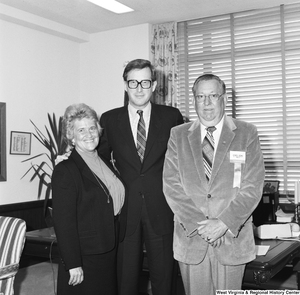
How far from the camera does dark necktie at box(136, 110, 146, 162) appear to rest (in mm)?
2570

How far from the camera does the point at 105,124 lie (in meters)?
2.74

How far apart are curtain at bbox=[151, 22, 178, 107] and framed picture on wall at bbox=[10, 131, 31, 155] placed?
5.93ft

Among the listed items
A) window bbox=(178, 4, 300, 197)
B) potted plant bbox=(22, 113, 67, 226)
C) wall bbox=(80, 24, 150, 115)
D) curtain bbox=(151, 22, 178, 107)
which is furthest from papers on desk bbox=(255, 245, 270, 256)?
wall bbox=(80, 24, 150, 115)

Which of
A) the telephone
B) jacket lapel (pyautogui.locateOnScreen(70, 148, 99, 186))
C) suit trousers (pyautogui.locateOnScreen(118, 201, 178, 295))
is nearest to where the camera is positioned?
jacket lapel (pyautogui.locateOnScreen(70, 148, 99, 186))

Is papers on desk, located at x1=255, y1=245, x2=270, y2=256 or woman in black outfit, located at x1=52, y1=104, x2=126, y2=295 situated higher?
woman in black outfit, located at x1=52, y1=104, x2=126, y2=295

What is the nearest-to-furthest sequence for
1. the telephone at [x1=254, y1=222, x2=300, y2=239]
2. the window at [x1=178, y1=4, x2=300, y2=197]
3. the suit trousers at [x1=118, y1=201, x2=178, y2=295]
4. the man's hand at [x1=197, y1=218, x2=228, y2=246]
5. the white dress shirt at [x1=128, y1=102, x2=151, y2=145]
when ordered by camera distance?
the man's hand at [x1=197, y1=218, x2=228, y2=246] < the suit trousers at [x1=118, y1=201, x2=178, y2=295] < the white dress shirt at [x1=128, y1=102, x2=151, y2=145] < the telephone at [x1=254, y1=222, x2=300, y2=239] < the window at [x1=178, y1=4, x2=300, y2=197]

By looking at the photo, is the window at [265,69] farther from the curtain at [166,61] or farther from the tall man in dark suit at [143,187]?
the tall man in dark suit at [143,187]

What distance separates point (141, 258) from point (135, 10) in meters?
3.97

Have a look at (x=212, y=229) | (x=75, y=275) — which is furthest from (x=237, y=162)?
(x=75, y=275)

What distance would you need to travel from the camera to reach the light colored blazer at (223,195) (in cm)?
216

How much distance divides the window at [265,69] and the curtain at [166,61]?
0.32 m

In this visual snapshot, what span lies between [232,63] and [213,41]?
432mm

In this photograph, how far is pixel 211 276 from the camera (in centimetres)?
225

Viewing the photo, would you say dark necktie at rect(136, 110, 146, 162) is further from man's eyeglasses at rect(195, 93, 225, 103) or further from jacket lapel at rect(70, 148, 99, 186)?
man's eyeglasses at rect(195, 93, 225, 103)
